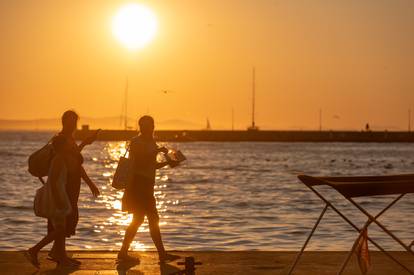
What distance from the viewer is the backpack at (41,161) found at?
980 centimetres

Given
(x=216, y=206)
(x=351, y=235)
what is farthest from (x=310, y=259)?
(x=216, y=206)

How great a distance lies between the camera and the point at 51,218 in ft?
31.7

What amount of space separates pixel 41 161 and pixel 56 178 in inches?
12.7

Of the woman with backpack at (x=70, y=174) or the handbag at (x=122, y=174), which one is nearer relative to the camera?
the woman with backpack at (x=70, y=174)

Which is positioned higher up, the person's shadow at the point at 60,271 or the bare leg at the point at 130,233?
the bare leg at the point at 130,233

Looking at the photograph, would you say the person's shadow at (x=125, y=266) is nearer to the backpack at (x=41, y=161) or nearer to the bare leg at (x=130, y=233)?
the bare leg at (x=130, y=233)

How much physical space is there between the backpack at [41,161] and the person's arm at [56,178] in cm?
17

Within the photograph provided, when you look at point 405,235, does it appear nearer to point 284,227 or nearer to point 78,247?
point 284,227

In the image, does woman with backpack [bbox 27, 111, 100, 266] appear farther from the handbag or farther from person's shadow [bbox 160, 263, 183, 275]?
person's shadow [bbox 160, 263, 183, 275]

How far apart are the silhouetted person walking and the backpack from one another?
2.98 feet

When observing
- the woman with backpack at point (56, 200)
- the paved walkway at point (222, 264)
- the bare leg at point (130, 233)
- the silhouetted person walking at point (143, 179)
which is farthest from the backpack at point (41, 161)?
the bare leg at point (130, 233)

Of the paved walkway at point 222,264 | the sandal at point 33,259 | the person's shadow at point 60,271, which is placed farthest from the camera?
the sandal at point 33,259

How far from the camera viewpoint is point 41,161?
32.2 ft

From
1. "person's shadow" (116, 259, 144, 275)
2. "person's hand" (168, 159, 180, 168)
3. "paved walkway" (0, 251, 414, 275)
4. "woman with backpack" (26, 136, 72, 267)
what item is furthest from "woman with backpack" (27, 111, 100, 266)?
"person's hand" (168, 159, 180, 168)
